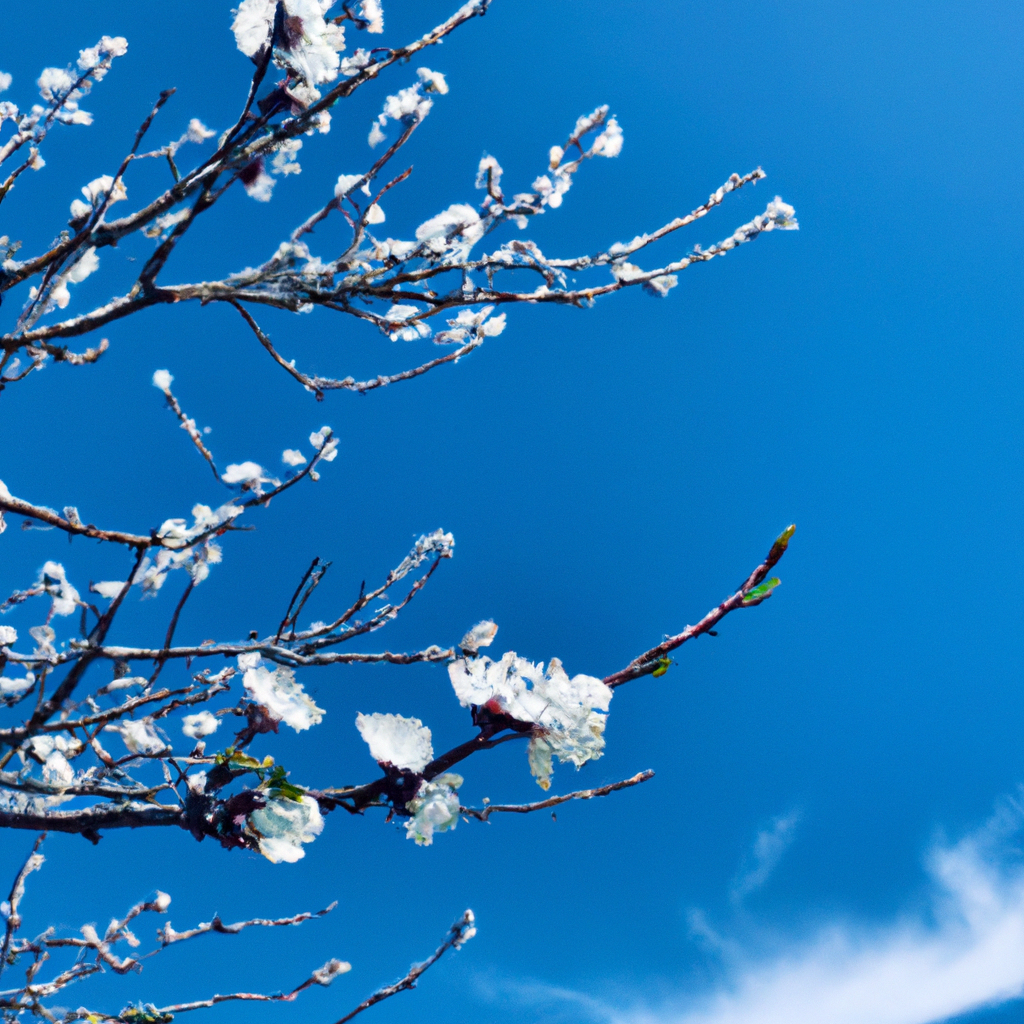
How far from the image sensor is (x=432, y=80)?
6.57ft

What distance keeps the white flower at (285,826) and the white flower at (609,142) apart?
1.86 metres

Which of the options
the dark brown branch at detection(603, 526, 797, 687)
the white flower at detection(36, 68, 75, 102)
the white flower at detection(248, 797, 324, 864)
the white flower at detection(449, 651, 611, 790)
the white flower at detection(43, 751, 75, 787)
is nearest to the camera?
the dark brown branch at detection(603, 526, 797, 687)

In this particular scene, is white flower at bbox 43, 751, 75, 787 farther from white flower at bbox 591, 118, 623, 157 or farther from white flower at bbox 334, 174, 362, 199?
white flower at bbox 591, 118, 623, 157

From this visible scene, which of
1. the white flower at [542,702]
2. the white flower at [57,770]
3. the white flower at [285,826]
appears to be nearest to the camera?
the white flower at [542,702]

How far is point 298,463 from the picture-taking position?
167 centimetres

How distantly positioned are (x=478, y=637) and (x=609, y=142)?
1.45 metres

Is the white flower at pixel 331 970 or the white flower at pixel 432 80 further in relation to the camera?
the white flower at pixel 331 970

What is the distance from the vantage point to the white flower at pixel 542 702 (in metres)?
1.36

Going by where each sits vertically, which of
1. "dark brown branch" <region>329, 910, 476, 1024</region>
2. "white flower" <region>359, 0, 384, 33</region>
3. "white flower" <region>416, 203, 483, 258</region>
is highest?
Answer: "white flower" <region>359, 0, 384, 33</region>

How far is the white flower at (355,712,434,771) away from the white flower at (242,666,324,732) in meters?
0.21

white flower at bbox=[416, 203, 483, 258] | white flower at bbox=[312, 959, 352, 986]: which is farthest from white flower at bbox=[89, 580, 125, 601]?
white flower at bbox=[312, 959, 352, 986]

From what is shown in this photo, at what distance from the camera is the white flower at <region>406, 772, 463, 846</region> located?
4.46 feet

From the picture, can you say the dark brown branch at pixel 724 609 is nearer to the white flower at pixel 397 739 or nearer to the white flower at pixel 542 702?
the white flower at pixel 542 702

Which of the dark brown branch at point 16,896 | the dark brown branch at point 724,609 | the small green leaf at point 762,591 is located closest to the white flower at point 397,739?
the dark brown branch at point 724,609
